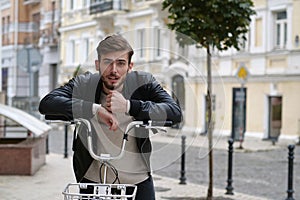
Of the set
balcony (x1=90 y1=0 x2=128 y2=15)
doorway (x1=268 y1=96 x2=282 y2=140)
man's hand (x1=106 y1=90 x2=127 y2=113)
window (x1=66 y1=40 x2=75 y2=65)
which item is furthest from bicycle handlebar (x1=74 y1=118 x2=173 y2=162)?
window (x1=66 y1=40 x2=75 y2=65)

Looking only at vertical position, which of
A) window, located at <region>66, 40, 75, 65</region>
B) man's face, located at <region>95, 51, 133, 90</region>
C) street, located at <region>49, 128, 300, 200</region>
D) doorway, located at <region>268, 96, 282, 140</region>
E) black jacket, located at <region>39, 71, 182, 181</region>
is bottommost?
street, located at <region>49, 128, 300, 200</region>

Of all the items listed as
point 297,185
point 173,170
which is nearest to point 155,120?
point 297,185

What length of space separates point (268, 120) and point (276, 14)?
4226 mm

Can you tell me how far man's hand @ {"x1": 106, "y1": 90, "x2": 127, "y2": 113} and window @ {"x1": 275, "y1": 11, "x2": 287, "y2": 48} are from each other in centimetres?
2314

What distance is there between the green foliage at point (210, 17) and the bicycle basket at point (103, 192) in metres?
5.73

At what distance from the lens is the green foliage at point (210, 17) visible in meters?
9.38

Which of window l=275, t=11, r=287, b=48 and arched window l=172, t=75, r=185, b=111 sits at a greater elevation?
window l=275, t=11, r=287, b=48

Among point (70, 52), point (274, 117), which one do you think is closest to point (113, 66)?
point (274, 117)

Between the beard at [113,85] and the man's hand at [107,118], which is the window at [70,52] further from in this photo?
the man's hand at [107,118]

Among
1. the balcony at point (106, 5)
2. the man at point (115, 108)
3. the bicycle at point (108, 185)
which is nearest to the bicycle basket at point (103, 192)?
the bicycle at point (108, 185)

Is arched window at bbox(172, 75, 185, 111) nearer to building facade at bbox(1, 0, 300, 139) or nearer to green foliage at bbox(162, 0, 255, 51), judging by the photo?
building facade at bbox(1, 0, 300, 139)

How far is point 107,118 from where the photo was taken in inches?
139

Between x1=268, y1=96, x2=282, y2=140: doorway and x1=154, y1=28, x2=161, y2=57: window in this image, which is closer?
x1=154, y1=28, x2=161, y2=57: window

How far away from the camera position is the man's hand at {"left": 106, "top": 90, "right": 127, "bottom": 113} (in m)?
3.46
